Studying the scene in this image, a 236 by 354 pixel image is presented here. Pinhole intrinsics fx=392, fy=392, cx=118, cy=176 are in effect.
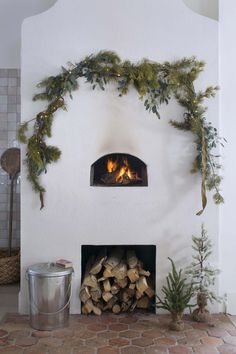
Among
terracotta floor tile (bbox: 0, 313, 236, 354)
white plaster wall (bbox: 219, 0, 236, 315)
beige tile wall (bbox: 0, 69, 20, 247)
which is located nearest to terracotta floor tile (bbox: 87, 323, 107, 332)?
terracotta floor tile (bbox: 0, 313, 236, 354)

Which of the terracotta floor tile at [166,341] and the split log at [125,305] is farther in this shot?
the split log at [125,305]

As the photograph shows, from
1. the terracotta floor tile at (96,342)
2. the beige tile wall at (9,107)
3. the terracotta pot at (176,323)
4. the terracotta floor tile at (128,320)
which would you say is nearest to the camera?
the terracotta floor tile at (96,342)

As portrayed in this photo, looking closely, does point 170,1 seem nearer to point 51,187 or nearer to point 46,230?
point 51,187

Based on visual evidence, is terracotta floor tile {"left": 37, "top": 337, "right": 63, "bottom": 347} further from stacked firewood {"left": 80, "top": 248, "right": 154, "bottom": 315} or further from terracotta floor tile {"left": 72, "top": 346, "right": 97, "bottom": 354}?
stacked firewood {"left": 80, "top": 248, "right": 154, "bottom": 315}

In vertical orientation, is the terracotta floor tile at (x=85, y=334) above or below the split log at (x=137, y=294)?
below

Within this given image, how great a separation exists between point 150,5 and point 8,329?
2909mm

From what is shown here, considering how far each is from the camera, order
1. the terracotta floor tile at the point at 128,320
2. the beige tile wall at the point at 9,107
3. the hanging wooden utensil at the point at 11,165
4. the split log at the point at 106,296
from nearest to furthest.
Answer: the terracotta floor tile at the point at 128,320 < the split log at the point at 106,296 < the hanging wooden utensil at the point at 11,165 < the beige tile wall at the point at 9,107

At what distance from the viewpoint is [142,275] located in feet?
11.2

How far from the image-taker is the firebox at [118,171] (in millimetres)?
3506

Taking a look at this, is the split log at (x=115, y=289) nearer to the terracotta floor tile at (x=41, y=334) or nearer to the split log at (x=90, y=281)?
the split log at (x=90, y=281)

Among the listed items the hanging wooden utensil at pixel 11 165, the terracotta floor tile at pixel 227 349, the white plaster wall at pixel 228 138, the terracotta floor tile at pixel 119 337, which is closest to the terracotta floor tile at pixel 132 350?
the terracotta floor tile at pixel 119 337

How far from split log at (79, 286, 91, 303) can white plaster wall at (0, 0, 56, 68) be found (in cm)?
261

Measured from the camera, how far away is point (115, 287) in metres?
3.37

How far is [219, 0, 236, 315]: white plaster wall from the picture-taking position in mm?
3438
